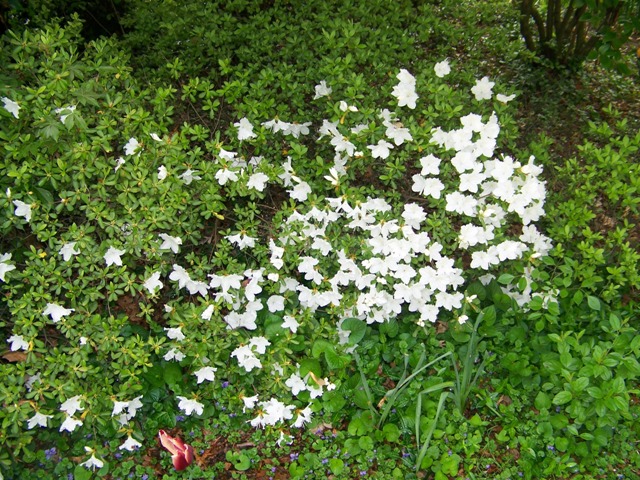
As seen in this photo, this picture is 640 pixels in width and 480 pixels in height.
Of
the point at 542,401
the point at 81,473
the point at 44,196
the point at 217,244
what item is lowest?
the point at 81,473

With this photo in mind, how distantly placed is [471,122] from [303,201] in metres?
0.91

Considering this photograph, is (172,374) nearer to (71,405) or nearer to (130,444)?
(130,444)

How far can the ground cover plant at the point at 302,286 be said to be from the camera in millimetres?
2711

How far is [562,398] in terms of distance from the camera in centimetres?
284

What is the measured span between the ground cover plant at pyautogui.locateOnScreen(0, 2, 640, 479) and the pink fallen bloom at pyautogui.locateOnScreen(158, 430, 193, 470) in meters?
0.02

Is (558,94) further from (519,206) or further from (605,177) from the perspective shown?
(519,206)

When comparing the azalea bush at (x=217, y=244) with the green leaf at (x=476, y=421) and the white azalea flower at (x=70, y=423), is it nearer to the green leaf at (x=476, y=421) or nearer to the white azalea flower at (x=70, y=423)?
the white azalea flower at (x=70, y=423)

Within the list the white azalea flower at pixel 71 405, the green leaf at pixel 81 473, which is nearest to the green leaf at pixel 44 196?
the white azalea flower at pixel 71 405

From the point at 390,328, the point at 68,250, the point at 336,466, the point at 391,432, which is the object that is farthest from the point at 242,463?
the point at 68,250

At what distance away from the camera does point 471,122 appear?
3.04 m

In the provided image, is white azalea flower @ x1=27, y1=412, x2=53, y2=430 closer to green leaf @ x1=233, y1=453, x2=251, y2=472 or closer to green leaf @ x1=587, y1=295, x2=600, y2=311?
green leaf @ x1=233, y1=453, x2=251, y2=472

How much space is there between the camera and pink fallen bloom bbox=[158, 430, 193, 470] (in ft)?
8.85

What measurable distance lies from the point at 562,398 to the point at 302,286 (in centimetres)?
130

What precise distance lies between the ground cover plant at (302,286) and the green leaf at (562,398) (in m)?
0.01
